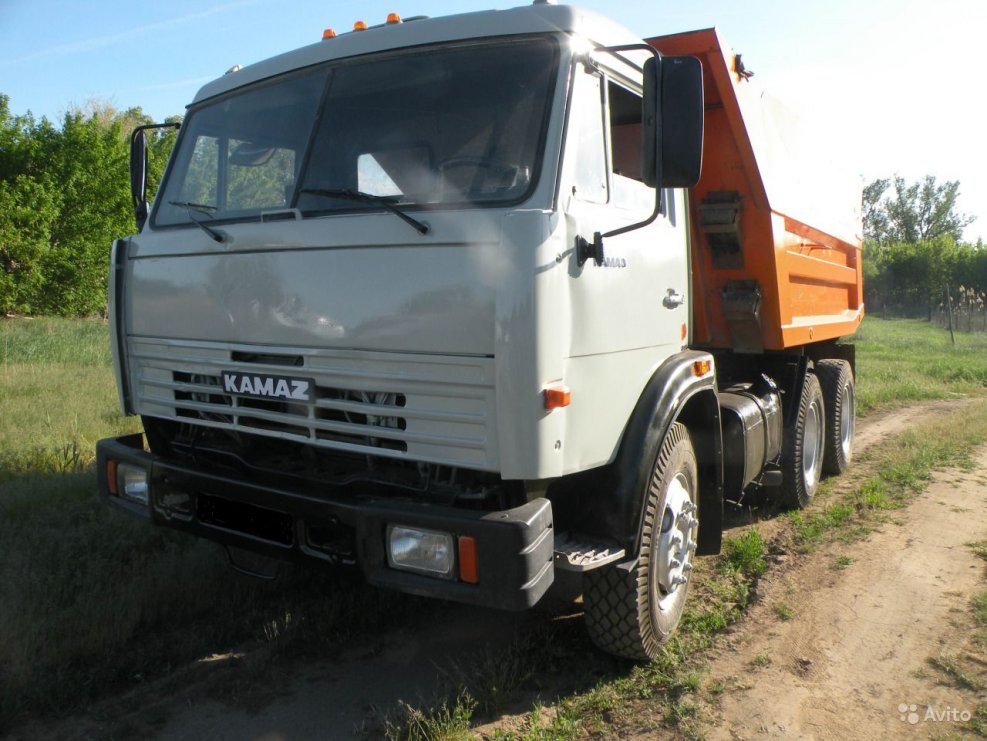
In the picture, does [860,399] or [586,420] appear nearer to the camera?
[586,420]

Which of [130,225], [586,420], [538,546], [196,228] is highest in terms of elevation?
[130,225]

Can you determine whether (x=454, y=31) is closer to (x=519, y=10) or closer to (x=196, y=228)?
(x=519, y=10)

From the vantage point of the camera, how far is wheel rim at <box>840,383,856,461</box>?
6.68 m

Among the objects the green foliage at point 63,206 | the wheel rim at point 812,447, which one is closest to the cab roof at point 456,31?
the wheel rim at point 812,447

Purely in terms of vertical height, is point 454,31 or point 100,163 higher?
point 100,163

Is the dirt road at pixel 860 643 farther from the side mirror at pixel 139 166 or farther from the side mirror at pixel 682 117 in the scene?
the side mirror at pixel 139 166

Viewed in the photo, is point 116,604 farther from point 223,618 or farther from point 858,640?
point 858,640

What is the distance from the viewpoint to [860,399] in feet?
34.8

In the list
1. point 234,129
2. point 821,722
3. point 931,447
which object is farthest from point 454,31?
point 931,447

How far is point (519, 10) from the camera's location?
304 centimetres

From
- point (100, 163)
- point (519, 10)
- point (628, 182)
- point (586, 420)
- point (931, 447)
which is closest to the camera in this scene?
point (586, 420)

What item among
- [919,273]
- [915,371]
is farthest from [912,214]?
[915,371]

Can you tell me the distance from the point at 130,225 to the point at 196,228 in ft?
74.3

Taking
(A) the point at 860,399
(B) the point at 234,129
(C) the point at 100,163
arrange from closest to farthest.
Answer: (B) the point at 234,129, (A) the point at 860,399, (C) the point at 100,163
